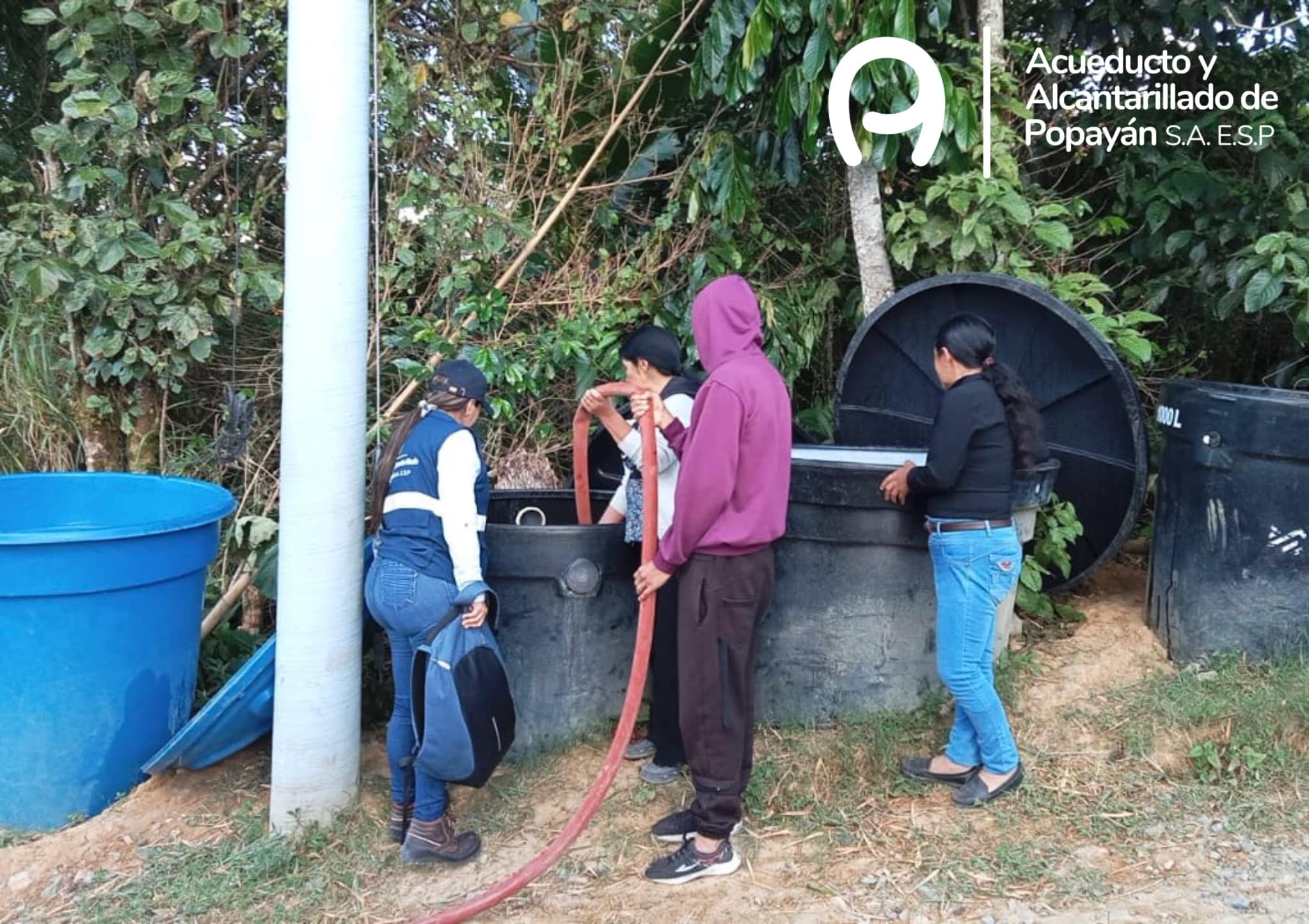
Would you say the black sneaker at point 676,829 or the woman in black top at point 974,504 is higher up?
the woman in black top at point 974,504

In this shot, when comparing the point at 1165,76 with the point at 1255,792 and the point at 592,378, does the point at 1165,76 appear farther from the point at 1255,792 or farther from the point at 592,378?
the point at 1255,792

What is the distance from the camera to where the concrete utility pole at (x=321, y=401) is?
3.11 m

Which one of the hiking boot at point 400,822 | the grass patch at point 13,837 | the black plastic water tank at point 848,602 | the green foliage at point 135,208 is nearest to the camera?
the hiking boot at point 400,822

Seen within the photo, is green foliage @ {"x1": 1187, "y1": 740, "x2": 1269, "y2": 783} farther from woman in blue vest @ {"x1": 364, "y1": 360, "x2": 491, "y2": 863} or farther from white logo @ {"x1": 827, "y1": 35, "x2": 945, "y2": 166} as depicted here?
white logo @ {"x1": 827, "y1": 35, "x2": 945, "y2": 166}

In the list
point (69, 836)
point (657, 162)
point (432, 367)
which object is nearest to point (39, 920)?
point (69, 836)

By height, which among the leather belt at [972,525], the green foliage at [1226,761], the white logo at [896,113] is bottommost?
the green foliage at [1226,761]

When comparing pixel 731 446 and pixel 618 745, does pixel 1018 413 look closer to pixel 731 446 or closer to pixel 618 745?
pixel 731 446

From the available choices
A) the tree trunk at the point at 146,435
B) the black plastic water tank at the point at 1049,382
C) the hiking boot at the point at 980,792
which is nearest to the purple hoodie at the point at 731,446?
the hiking boot at the point at 980,792

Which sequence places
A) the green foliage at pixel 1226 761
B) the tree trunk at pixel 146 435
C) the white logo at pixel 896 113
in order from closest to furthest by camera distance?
the green foliage at pixel 1226 761 → the white logo at pixel 896 113 → the tree trunk at pixel 146 435

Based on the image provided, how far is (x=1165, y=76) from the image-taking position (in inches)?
225

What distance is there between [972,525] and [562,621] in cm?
142

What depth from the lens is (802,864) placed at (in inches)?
126

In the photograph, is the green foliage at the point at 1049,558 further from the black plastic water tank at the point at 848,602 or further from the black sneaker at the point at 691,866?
the black sneaker at the point at 691,866

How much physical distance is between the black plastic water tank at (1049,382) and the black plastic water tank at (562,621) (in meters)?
1.63
